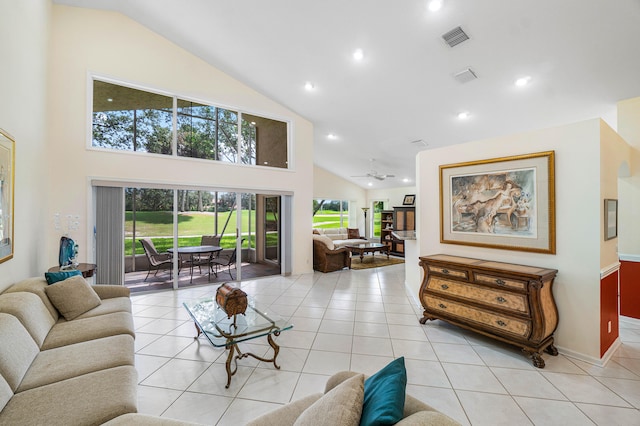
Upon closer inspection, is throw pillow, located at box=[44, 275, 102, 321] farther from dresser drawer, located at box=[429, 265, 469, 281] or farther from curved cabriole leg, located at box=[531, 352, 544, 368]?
curved cabriole leg, located at box=[531, 352, 544, 368]

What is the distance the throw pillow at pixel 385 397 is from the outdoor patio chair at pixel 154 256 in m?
4.98

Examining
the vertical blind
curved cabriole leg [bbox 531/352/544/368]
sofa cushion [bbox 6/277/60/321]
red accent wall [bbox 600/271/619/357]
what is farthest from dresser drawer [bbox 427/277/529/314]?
the vertical blind

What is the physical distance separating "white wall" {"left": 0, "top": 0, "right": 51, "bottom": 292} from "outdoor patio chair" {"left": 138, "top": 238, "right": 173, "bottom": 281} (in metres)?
1.35

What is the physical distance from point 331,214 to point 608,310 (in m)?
9.05

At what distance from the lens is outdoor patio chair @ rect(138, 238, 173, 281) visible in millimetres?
5000

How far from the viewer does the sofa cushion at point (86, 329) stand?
6.97 feet

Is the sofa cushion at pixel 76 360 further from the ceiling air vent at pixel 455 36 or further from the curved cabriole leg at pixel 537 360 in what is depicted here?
the ceiling air vent at pixel 455 36

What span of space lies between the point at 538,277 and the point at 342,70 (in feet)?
12.4

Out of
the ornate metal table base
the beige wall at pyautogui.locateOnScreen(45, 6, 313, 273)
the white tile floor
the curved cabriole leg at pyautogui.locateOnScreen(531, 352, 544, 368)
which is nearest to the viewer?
the white tile floor

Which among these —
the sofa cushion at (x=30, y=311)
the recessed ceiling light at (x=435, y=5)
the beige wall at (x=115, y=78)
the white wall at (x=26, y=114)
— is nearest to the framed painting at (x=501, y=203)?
the recessed ceiling light at (x=435, y=5)

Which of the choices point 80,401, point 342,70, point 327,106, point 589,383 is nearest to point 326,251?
point 327,106

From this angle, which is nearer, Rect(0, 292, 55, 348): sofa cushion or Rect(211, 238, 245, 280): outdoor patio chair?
Rect(0, 292, 55, 348): sofa cushion

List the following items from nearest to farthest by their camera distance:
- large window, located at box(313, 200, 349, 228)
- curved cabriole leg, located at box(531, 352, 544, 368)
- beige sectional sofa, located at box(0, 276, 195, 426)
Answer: beige sectional sofa, located at box(0, 276, 195, 426) < curved cabriole leg, located at box(531, 352, 544, 368) < large window, located at box(313, 200, 349, 228)

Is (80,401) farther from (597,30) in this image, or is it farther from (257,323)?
(597,30)
